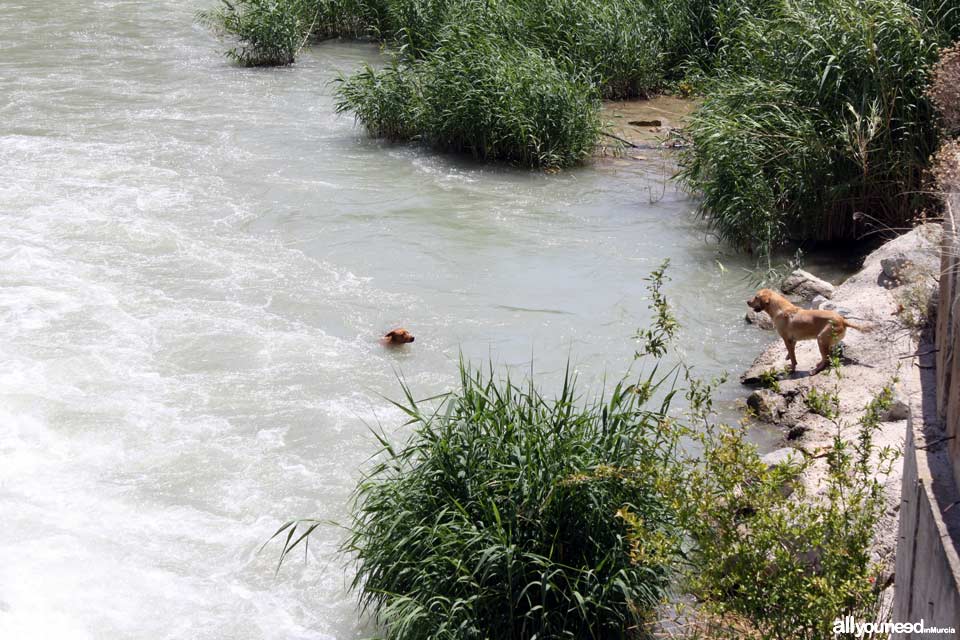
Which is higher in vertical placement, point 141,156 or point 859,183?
point 859,183

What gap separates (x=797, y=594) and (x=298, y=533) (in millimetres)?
2964

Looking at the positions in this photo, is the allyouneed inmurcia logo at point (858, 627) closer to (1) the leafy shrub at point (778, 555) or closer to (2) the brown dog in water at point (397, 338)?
(1) the leafy shrub at point (778, 555)

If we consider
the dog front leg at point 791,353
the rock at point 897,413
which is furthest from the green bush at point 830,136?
the rock at point 897,413

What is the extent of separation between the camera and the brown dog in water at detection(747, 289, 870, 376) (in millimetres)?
6395

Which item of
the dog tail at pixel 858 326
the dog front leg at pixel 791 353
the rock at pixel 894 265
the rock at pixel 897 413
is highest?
the rock at pixel 894 265

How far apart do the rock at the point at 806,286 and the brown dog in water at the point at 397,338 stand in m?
3.03

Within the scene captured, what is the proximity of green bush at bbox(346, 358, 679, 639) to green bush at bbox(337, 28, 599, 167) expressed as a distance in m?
7.42

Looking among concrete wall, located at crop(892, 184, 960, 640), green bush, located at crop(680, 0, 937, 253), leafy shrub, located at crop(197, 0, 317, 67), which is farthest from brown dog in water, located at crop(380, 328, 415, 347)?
leafy shrub, located at crop(197, 0, 317, 67)

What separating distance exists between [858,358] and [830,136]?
314 centimetres

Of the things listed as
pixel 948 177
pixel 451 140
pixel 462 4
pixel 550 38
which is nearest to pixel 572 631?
pixel 948 177

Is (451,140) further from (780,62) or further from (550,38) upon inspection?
(780,62)

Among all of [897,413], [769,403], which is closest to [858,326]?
[769,403]

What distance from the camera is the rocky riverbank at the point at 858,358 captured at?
16.6 feet

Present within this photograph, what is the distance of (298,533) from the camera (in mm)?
5602
